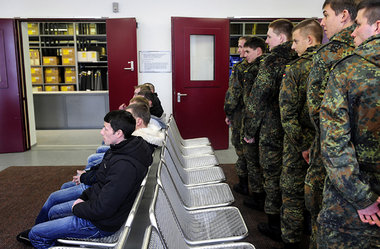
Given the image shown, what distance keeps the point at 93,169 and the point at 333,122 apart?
5.64 feet

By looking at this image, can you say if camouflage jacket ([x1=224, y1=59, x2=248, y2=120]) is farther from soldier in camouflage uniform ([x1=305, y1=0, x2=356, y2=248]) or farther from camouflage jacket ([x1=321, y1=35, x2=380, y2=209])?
camouflage jacket ([x1=321, y1=35, x2=380, y2=209])

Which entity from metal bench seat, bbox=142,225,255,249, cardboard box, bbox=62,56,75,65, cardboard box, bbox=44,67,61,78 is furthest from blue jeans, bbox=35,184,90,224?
cardboard box, bbox=44,67,61,78

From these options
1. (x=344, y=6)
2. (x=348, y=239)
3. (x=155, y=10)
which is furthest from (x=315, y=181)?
(x=155, y=10)

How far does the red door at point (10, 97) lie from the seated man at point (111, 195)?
4032 millimetres

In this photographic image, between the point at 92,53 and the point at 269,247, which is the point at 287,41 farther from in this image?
the point at 92,53

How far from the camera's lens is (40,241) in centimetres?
181

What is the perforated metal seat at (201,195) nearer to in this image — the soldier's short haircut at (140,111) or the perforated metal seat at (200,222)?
the perforated metal seat at (200,222)

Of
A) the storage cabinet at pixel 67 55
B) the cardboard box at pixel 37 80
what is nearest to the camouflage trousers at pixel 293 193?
the storage cabinet at pixel 67 55

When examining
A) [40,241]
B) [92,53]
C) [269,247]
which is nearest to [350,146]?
[269,247]

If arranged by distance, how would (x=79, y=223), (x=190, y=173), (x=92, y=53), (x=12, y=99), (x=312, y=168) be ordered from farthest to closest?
(x=92, y=53) → (x=12, y=99) → (x=190, y=173) → (x=79, y=223) → (x=312, y=168)

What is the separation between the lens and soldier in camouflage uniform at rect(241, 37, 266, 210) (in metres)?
2.99

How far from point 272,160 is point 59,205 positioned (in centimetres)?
154

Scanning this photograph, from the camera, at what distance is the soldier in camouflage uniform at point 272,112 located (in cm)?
245

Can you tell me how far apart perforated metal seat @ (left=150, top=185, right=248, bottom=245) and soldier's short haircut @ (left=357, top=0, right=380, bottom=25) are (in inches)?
43.4
